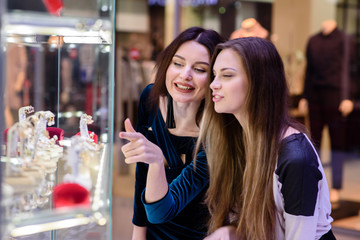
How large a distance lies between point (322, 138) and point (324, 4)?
1252mm

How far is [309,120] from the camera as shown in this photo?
4.27 meters

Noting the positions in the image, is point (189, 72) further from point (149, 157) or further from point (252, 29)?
point (252, 29)

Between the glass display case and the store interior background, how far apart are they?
2.49 metres

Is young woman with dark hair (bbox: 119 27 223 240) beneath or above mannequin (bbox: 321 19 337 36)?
beneath

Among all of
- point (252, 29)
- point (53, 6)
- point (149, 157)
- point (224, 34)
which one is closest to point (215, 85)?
point (149, 157)

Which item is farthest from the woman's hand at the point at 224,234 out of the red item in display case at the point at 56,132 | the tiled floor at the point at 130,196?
the tiled floor at the point at 130,196

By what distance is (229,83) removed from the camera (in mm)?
1316

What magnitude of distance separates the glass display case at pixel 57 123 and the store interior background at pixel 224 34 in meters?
2.49

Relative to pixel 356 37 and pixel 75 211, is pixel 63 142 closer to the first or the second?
pixel 75 211

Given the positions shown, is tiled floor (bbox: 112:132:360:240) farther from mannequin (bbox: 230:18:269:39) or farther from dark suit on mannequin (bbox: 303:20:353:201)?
mannequin (bbox: 230:18:269:39)

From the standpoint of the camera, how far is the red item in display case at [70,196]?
1.02m

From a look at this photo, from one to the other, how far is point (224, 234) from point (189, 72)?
0.46 meters

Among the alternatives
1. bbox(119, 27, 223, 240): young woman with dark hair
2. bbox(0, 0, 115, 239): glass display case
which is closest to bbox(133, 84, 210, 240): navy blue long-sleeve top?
bbox(119, 27, 223, 240): young woman with dark hair

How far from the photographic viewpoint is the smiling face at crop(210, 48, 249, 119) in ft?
4.30
